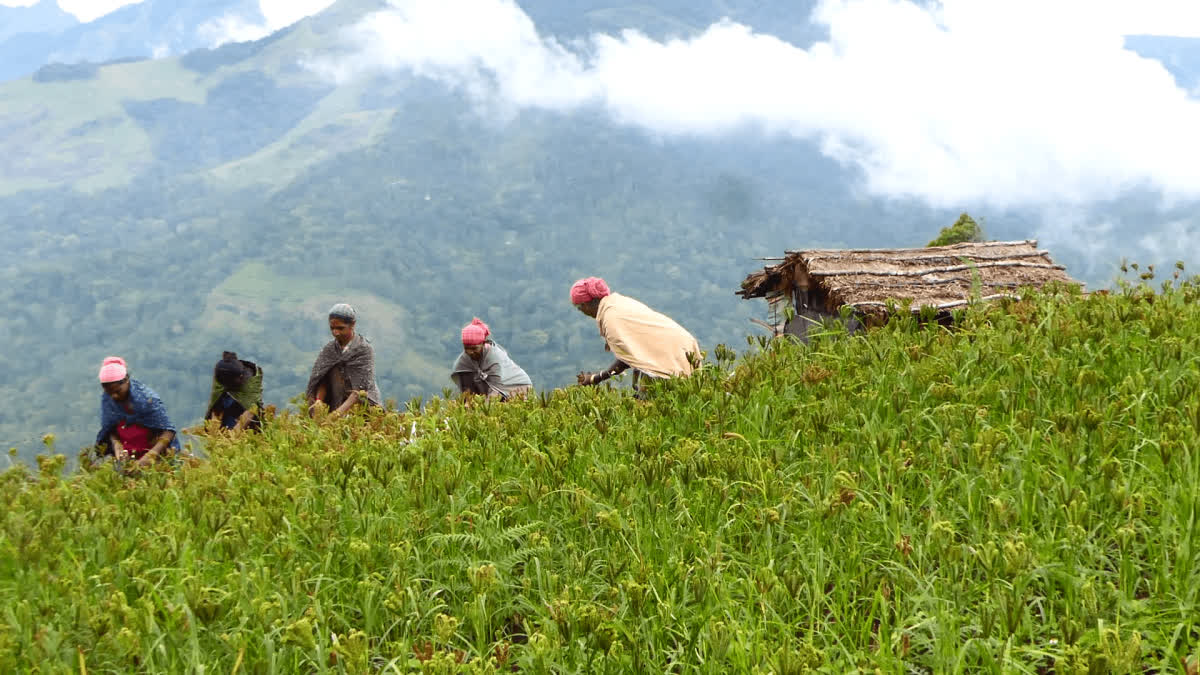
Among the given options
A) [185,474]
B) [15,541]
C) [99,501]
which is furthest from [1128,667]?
[185,474]

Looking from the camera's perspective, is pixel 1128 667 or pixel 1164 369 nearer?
pixel 1128 667

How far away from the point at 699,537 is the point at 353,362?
20.6ft

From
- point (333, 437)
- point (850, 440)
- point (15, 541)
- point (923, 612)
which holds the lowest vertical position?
point (15, 541)

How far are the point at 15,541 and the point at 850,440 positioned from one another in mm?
2868

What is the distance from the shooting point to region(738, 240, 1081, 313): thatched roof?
1473 cm

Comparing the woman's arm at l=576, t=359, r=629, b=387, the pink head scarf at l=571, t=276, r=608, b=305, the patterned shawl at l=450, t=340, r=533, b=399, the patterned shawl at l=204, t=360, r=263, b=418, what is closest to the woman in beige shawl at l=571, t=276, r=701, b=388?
the woman's arm at l=576, t=359, r=629, b=387

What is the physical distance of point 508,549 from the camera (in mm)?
2803

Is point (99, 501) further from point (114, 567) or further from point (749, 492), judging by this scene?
point (749, 492)

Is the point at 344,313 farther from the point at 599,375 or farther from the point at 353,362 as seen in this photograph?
the point at 599,375

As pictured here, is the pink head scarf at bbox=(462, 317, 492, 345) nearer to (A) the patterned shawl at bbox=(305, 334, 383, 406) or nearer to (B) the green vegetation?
(A) the patterned shawl at bbox=(305, 334, 383, 406)

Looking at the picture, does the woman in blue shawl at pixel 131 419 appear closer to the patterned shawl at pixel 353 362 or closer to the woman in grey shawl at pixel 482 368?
the patterned shawl at pixel 353 362

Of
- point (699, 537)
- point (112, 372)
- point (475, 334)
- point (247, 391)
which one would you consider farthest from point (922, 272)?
point (699, 537)

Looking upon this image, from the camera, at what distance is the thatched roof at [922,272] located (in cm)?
1473

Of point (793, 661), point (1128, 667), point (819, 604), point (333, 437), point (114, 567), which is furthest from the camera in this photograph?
point (333, 437)
